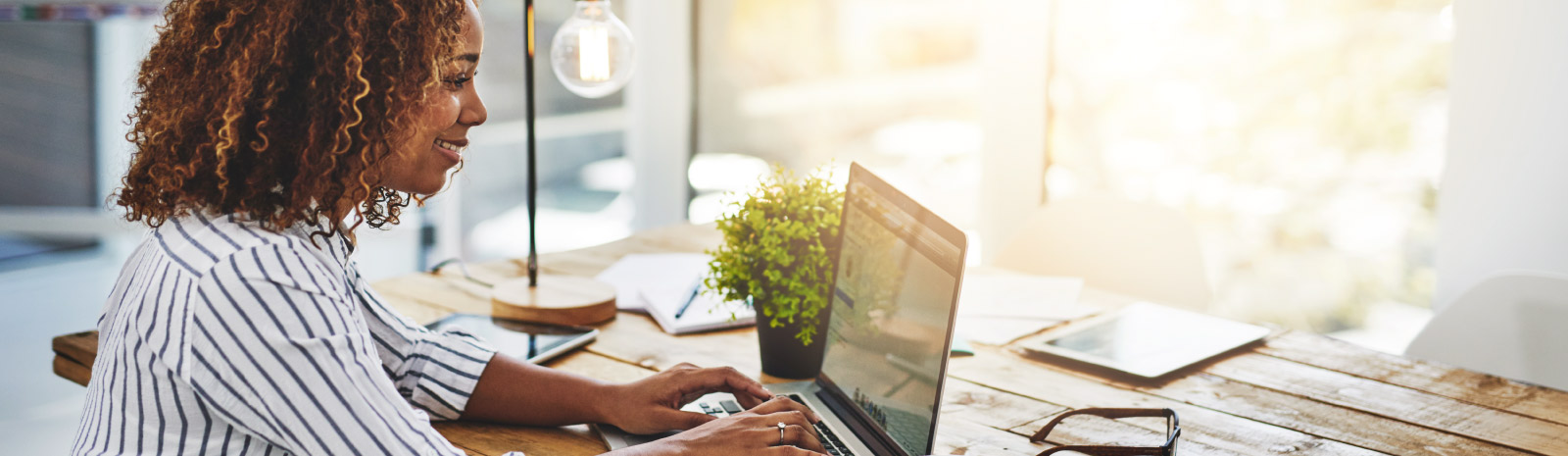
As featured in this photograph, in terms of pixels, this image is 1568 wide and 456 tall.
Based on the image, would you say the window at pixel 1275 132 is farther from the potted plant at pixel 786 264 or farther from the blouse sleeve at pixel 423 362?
the blouse sleeve at pixel 423 362

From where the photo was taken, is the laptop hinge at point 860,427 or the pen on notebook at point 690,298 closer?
the laptop hinge at point 860,427

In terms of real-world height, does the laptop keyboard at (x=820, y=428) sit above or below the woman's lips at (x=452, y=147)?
below

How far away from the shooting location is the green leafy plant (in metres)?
1.33

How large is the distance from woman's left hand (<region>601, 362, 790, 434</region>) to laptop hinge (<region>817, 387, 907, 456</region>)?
3.1 inches

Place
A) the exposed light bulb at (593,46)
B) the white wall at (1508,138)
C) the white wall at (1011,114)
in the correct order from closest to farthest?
the exposed light bulb at (593,46) < the white wall at (1508,138) < the white wall at (1011,114)

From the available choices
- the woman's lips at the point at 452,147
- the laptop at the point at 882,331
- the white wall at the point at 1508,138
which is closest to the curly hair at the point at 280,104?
the woman's lips at the point at 452,147

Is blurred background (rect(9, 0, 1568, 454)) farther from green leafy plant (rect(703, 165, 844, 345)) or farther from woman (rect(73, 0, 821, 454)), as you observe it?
woman (rect(73, 0, 821, 454))

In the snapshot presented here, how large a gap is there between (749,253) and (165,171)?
25.3 inches

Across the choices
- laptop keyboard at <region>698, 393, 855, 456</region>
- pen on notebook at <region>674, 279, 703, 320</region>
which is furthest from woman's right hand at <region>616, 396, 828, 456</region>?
pen on notebook at <region>674, 279, 703, 320</region>

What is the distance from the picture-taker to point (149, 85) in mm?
976

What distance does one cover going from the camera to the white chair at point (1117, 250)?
2061 mm

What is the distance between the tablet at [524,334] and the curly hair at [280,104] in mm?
540

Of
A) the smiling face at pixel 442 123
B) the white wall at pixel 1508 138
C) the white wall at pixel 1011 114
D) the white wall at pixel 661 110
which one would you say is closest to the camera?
the smiling face at pixel 442 123

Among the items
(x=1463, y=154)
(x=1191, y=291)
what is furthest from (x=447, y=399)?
(x=1463, y=154)
